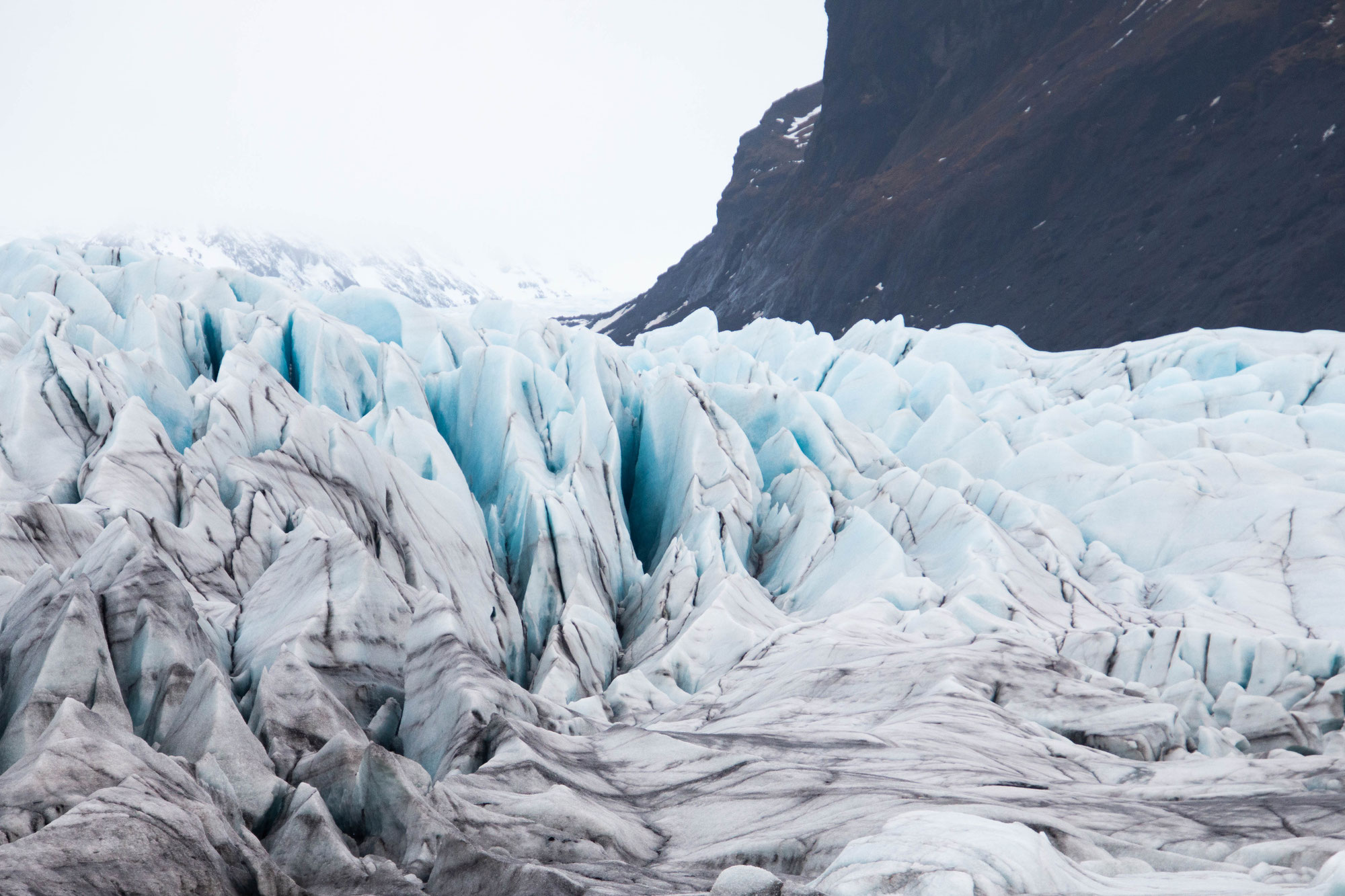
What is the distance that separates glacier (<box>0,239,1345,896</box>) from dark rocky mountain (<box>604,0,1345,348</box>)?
2561 centimetres

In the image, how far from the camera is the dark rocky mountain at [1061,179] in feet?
149

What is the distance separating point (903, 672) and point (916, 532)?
669 centimetres

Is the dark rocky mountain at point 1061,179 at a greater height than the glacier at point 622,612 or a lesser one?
greater

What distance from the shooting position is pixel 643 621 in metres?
13.9

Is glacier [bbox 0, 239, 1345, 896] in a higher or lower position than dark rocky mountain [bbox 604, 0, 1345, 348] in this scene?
lower

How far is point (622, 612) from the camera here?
1471 cm

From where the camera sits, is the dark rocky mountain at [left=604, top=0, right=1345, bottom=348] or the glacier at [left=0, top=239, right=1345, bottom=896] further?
the dark rocky mountain at [left=604, top=0, right=1345, bottom=348]

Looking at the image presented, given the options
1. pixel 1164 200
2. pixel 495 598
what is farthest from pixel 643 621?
pixel 1164 200

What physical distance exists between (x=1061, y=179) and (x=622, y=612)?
180ft

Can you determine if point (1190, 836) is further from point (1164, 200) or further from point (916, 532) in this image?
point (1164, 200)

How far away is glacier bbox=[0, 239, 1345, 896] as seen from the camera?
15.0 feet

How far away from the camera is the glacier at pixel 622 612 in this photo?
4.56m

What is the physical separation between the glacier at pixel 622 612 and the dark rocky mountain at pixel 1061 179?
84.0 feet

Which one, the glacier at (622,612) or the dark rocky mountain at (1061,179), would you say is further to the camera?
the dark rocky mountain at (1061,179)
